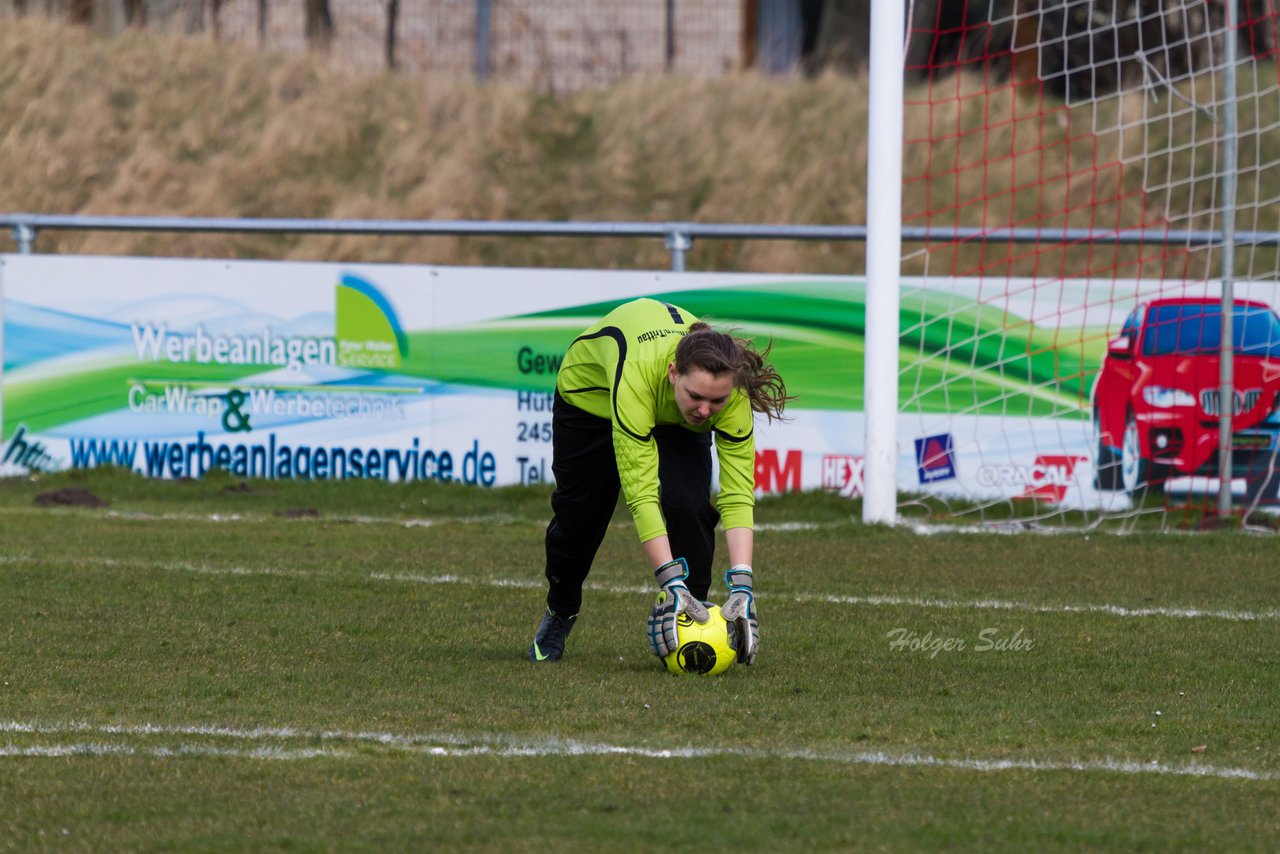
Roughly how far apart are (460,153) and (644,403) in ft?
45.8

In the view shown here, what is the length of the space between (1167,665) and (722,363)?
218cm

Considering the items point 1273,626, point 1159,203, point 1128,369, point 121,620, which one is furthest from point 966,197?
point 121,620

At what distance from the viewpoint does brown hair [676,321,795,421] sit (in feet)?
18.6

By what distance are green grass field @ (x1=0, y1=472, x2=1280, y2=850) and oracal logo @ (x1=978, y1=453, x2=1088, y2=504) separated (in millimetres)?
1263

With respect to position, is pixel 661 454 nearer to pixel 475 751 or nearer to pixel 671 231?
pixel 475 751

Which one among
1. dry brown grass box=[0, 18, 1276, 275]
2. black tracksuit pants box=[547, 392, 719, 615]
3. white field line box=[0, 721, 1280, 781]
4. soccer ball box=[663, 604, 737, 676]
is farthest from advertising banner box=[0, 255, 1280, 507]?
white field line box=[0, 721, 1280, 781]

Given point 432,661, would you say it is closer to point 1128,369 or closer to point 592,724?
point 592,724

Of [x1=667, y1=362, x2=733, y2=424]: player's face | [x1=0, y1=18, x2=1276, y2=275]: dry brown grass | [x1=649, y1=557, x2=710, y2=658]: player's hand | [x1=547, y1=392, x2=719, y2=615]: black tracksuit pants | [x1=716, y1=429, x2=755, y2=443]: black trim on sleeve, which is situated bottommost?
[x1=649, y1=557, x2=710, y2=658]: player's hand

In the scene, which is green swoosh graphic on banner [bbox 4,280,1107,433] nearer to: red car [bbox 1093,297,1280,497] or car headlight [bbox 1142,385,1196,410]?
red car [bbox 1093,297,1280,497]

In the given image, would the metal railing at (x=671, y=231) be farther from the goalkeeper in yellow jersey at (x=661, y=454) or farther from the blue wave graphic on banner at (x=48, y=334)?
the goalkeeper in yellow jersey at (x=661, y=454)

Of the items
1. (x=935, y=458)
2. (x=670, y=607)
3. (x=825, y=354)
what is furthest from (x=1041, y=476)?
(x=670, y=607)

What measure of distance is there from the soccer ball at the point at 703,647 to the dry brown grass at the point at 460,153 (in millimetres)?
11265

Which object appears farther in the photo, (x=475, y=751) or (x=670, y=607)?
(x=670, y=607)

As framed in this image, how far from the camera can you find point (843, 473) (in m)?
11.9
